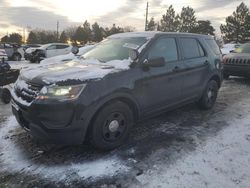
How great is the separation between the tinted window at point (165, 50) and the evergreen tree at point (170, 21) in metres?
64.7

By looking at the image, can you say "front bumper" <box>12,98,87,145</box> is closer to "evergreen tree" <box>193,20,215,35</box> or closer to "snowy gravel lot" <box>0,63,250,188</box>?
"snowy gravel lot" <box>0,63,250,188</box>

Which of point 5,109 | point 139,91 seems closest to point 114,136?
point 139,91

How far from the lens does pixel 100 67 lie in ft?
14.9

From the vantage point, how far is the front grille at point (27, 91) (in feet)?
13.2

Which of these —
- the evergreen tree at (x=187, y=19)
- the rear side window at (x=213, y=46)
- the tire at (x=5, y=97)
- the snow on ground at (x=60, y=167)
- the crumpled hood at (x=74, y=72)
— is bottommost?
the snow on ground at (x=60, y=167)

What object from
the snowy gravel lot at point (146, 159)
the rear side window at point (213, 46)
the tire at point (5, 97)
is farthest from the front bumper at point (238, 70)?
the tire at point (5, 97)

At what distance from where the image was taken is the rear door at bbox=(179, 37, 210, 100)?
18.9 ft

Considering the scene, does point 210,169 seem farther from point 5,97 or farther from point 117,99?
point 5,97

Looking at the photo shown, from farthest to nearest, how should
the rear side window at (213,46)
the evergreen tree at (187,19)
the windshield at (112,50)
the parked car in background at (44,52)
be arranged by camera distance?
the evergreen tree at (187,19) → the parked car in background at (44,52) → the rear side window at (213,46) → the windshield at (112,50)

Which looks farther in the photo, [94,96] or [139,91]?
[139,91]

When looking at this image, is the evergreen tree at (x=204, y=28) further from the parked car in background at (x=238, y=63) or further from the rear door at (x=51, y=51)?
the parked car in background at (x=238, y=63)

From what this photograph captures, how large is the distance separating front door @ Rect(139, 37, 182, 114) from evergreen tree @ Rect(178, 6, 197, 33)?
2514 inches

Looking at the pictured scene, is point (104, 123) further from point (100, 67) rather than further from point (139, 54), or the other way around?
point (139, 54)

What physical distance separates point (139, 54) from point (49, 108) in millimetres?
1697
